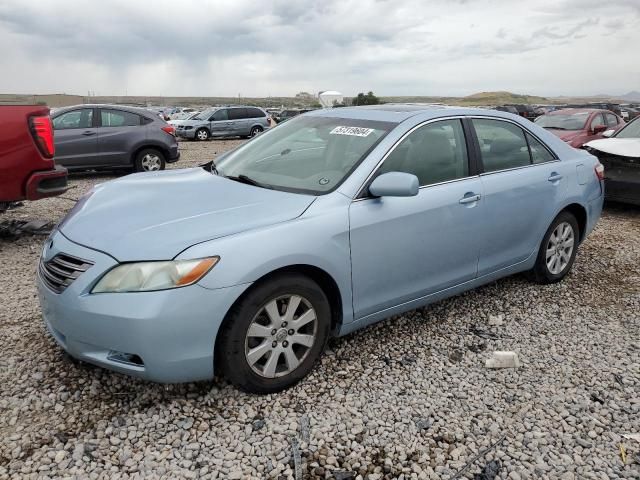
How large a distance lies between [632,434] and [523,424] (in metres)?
0.55

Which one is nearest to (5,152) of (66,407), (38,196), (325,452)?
(38,196)

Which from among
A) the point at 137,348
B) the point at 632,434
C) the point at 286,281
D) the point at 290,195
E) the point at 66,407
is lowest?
the point at 632,434

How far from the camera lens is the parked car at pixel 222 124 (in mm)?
23641

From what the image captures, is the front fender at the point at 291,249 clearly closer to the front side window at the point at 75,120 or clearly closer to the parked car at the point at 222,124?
the front side window at the point at 75,120

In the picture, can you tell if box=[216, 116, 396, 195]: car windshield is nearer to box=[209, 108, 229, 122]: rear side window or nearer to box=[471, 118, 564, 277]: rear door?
box=[471, 118, 564, 277]: rear door

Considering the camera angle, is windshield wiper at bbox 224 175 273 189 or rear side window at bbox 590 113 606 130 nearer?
windshield wiper at bbox 224 175 273 189

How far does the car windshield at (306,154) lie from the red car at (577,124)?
8.36 meters

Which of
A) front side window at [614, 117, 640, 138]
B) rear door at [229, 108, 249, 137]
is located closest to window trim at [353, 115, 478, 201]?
front side window at [614, 117, 640, 138]

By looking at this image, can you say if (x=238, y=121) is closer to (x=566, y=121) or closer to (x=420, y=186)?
(x=566, y=121)

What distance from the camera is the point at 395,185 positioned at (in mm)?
3070

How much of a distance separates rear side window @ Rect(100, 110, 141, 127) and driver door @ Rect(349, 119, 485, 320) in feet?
28.3

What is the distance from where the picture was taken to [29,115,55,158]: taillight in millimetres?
5320

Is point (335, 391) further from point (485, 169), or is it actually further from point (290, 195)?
point (485, 169)

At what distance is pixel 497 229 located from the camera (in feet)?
12.9
